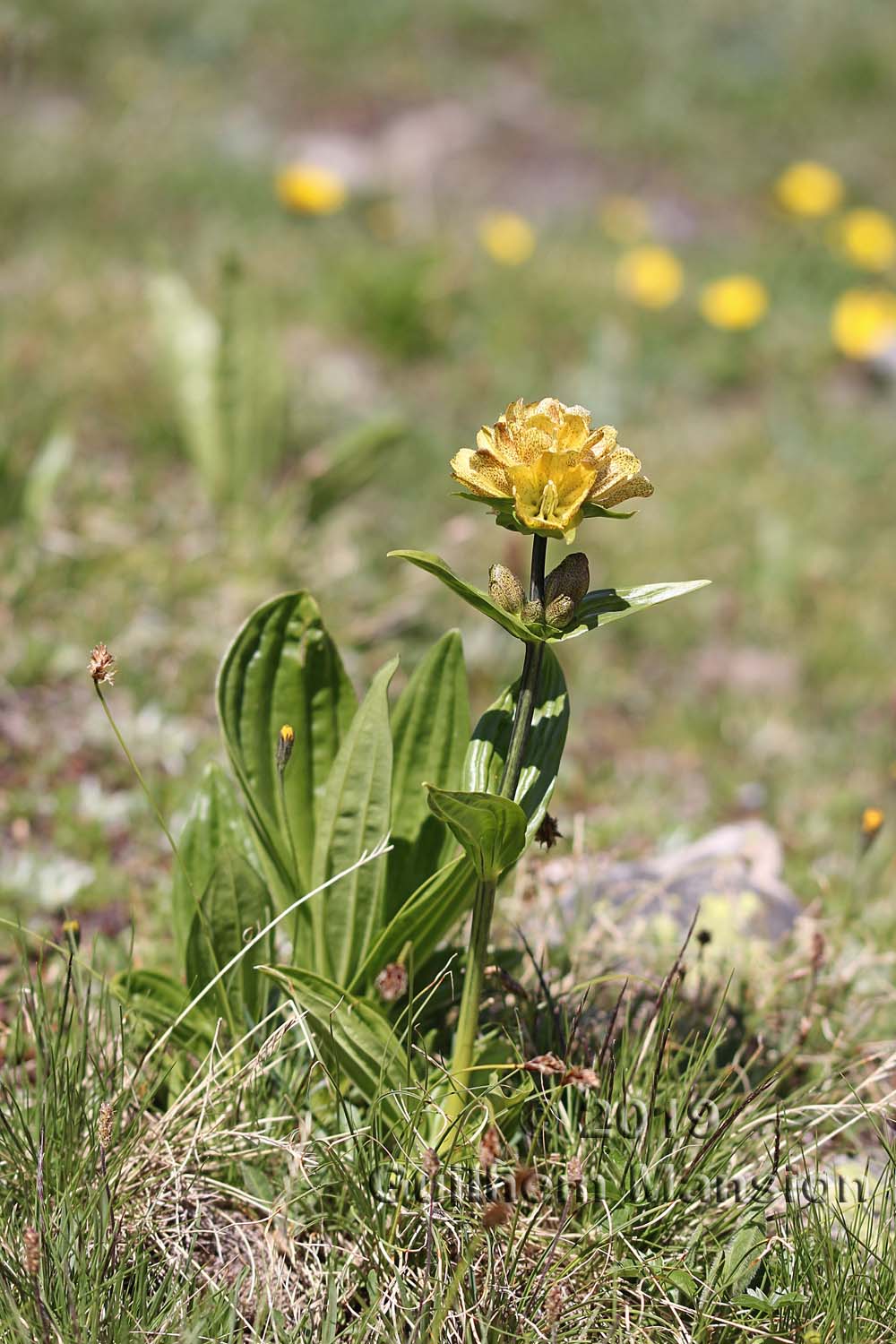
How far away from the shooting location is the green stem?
1.56 meters

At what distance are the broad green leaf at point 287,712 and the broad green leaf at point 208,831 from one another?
8 centimetres

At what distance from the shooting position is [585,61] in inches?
447

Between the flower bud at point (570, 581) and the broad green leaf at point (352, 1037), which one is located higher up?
the flower bud at point (570, 581)

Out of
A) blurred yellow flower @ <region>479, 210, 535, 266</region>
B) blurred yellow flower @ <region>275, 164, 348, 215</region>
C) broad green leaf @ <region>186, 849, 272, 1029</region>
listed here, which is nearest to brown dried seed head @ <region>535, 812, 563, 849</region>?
broad green leaf @ <region>186, 849, 272, 1029</region>

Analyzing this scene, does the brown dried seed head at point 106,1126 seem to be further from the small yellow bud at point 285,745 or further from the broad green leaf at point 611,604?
the broad green leaf at point 611,604

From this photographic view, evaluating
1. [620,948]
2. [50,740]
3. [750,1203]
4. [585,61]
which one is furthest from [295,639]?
[585,61]

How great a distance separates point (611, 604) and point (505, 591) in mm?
150

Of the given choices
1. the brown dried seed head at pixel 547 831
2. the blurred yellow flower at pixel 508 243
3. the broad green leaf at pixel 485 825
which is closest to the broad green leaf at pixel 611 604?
the broad green leaf at pixel 485 825

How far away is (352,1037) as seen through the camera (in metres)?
1.74

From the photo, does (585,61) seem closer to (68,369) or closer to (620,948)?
(68,369)

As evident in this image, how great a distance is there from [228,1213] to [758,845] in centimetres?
169

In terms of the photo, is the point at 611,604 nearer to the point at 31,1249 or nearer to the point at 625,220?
the point at 31,1249

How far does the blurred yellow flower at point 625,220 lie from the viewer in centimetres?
764

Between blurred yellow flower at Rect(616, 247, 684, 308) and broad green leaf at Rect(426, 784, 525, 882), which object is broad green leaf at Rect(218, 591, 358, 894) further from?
blurred yellow flower at Rect(616, 247, 684, 308)
